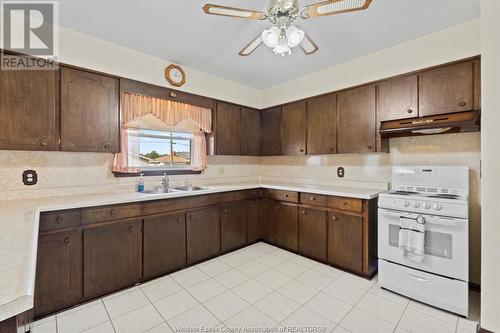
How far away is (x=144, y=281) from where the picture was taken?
8.02 feet

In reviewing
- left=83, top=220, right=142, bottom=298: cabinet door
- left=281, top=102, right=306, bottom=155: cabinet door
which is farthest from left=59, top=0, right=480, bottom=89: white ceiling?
left=83, top=220, right=142, bottom=298: cabinet door

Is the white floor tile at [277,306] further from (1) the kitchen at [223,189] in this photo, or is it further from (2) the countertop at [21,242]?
(2) the countertop at [21,242]

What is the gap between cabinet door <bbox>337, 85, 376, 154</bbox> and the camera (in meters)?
2.75

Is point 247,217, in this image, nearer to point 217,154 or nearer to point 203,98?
point 217,154

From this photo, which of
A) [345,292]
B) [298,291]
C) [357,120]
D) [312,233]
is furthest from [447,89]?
[298,291]

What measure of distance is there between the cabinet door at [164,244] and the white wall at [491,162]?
2489 millimetres

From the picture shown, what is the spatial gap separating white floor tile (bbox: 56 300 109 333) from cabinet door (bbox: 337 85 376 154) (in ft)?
9.77

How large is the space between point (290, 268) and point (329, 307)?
0.77 metres

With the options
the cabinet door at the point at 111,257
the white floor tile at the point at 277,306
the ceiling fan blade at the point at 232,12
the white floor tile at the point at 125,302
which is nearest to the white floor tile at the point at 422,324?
the white floor tile at the point at 277,306

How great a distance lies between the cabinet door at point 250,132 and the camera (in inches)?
151

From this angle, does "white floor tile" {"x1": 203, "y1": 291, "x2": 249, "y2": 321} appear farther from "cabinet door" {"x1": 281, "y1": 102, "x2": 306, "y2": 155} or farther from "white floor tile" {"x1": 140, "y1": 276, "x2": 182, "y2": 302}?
"cabinet door" {"x1": 281, "y1": 102, "x2": 306, "y2": 155}

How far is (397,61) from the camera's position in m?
2.59

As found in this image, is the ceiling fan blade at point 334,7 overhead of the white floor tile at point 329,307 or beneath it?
overhead

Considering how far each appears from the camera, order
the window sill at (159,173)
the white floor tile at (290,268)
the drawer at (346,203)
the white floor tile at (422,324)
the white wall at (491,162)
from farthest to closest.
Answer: the window sill at (159,173) < the white floor tile at (290,268) < the drawer at (346,203) < the white floor tile at (422,324) < the white wall at (491,162)
